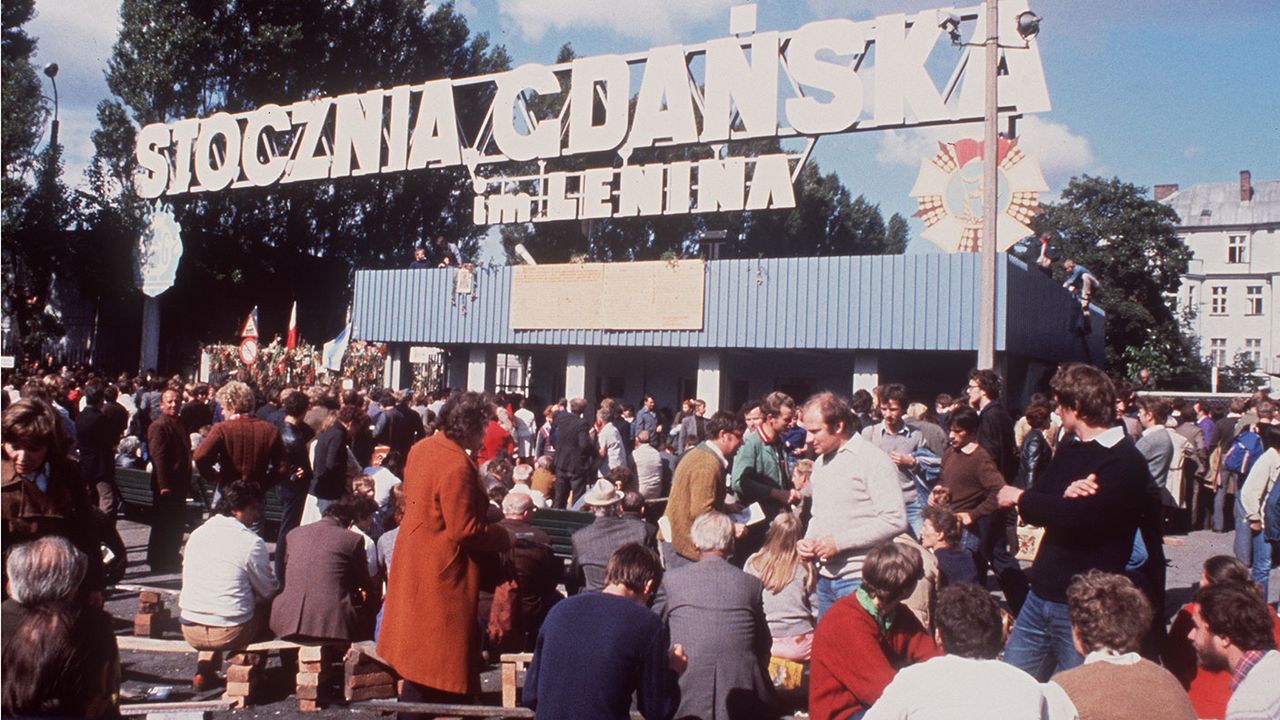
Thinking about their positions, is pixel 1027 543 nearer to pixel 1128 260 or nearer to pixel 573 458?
pixel 573 458

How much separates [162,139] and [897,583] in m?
34.7

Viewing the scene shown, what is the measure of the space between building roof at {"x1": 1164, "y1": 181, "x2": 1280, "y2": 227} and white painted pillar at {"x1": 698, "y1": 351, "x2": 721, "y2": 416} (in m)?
62.8

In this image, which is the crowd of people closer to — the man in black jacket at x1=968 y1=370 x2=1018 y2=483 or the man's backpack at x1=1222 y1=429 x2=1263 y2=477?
the man in black jacket at x1=968 y1=370 x2=1018 y2=483

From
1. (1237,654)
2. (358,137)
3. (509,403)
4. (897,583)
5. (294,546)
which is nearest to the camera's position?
(1237,654)

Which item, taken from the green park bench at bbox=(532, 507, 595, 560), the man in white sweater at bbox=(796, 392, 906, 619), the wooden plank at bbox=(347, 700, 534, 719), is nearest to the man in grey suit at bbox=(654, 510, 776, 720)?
the man in white sweater at bbox=(796, 392, 906, 619)

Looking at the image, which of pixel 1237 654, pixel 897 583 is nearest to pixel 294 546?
pixel 897 583

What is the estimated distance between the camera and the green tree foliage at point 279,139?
36.3 metres

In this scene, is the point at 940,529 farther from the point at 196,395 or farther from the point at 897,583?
the point at 196,395

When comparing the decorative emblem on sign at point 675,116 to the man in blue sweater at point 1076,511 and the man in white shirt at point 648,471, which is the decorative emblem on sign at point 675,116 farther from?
the man in blue sweater at point 1076,511

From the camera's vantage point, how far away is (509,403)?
21219 mm

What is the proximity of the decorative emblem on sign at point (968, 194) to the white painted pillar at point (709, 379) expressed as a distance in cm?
506

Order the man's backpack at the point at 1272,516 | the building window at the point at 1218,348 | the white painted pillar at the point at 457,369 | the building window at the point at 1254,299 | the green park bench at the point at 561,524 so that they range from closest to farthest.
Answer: the man's backpack at the point at 1272,516 → the green park bench at the point at 561,524 → the white painted pillar at the point at 457,369 → the building window at the point at 1218,348 → the building window at the point at 1254,299

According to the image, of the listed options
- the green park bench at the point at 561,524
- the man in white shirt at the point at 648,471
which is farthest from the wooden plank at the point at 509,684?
the man in white shirt at the point at 648,471

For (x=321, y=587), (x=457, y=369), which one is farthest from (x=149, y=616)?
(x=457, y=369)
